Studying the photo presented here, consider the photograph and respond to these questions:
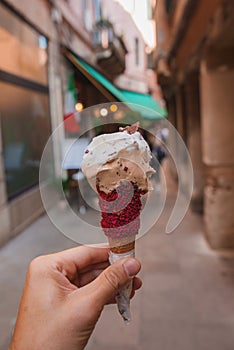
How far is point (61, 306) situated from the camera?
1.04 meters

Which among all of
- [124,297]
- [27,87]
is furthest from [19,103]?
[124,297]

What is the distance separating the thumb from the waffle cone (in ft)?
0.12

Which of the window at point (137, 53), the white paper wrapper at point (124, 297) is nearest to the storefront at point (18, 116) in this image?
the window at point (137, 53)

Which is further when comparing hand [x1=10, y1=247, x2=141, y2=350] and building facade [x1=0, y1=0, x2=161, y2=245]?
building facade [x1=0, y1=0, x2=161, y2=245]

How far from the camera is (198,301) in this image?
9.70 feet

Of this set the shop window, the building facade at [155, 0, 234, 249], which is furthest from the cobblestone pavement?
the shop window

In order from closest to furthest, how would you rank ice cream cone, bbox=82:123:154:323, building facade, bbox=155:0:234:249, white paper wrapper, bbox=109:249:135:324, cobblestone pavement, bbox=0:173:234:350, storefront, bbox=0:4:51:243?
ice cream cone, bbox=82:123:154:323
white paper wrapper, bbox=109:249:135:324
cobblestone pavement, bbox=0:173:234:350
building facade, bbox=155:0:234:249
storefront, bbox=0:4:51:243

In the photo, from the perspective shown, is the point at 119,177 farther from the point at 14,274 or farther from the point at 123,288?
the point at 14,274

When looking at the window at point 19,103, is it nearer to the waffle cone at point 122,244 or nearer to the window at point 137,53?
the window at point 137,53

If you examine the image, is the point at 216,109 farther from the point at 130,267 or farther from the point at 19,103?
the point at 130,267

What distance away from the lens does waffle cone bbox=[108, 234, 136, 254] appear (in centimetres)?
98

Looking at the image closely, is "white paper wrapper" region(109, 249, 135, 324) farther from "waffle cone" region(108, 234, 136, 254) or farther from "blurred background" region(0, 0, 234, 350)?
"blurred background" region(0, 0, 234, 350)

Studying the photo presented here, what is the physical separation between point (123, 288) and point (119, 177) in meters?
0.36

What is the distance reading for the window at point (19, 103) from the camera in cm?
441
